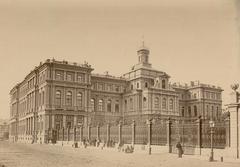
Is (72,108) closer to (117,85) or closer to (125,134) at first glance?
(117,85)

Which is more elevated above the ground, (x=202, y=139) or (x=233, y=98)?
(x=233, y=98)

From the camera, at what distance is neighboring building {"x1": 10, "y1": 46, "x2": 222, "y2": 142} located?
6012 centimetres

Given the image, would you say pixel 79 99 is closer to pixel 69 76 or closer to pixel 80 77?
pixel 80 77

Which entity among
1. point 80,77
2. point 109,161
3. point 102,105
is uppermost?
point 80,77

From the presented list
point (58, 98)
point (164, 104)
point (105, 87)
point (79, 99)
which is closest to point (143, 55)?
point (105, 87)

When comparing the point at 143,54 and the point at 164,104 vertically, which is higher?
the point at 143,54

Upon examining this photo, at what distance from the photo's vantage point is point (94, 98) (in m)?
70.6

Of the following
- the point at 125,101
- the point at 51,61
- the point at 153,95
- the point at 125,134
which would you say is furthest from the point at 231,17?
the point at 125,101

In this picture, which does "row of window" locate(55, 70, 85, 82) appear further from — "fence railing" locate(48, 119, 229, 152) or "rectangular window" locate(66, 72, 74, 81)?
"fence railing" locate(48, 119, 229, 152)

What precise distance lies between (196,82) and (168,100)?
61.2 feet

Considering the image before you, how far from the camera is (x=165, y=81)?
70.6 metres

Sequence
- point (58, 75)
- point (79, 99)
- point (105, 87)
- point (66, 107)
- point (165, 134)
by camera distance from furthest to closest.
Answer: point (105, 87), point (79, 99), point (66, 107), point (58, 75), point (165, 134)

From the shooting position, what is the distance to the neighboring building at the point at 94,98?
60125 millimetres

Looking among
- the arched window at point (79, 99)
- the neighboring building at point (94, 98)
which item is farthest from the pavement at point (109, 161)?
the arched window at point (79, 99)
